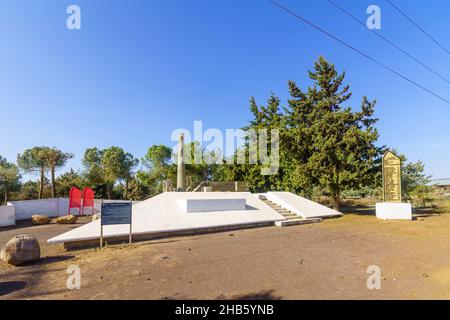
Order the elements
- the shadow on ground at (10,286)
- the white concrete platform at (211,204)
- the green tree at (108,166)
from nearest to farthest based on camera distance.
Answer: the shadow on ground at (10,286) → the white concrete platform at (211,204) → the green tree at (108,166)

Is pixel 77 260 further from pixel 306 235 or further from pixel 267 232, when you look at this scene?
pixel 306 235

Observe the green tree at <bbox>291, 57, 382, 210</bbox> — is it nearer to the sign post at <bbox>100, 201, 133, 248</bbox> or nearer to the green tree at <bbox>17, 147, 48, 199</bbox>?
the sign post at <bbox>100, 201, 133, 248</bbox>

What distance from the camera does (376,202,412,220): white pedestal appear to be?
15641mm

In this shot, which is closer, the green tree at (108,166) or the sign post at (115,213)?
the sign post at (115,213)

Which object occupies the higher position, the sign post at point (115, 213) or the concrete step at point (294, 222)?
the sign post at point (115, 213)

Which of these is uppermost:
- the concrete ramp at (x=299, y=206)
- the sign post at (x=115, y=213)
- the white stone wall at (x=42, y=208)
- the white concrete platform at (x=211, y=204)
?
the sign post at (x=115, y=213)

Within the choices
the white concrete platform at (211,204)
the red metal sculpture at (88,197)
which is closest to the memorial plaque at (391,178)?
the white concrete platform at (211,204)

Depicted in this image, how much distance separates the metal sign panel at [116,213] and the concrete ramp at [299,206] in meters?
11.5

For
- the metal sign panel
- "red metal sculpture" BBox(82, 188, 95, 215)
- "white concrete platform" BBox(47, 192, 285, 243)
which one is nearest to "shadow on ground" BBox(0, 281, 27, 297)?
"white concrete platform" BBox(47, 192, 285, 243)

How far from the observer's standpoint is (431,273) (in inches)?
236

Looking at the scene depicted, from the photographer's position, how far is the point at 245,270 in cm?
638

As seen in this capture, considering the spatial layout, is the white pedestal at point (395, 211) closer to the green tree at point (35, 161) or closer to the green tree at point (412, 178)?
the green tree at point (412, 178)

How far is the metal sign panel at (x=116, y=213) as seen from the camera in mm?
9250
